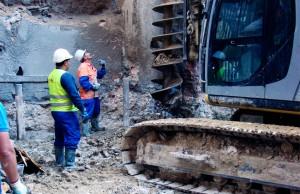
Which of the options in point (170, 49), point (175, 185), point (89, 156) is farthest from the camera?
point (170, 49)

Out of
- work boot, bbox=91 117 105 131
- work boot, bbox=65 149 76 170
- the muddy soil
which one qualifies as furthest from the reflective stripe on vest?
work boot, bbox=91 117 105 131

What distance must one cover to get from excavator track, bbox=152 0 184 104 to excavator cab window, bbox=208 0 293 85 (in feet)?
12.6

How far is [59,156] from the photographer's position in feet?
22.0

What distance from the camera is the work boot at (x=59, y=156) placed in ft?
22.0

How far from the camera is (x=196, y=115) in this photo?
966cm

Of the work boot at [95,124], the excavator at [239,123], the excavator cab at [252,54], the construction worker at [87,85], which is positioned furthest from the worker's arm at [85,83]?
the excavator cab at [252,54]

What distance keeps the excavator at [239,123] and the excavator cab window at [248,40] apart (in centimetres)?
1

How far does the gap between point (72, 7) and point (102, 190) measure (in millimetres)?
6657

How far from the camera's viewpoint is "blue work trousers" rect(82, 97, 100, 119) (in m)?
8.92

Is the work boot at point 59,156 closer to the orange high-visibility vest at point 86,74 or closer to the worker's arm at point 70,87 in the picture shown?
the worker's arm at point 70,87

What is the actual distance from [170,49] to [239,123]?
15.0 feet

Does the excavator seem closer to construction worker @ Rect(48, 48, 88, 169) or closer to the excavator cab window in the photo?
the excavator cab window

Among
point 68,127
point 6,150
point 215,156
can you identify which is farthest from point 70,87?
point 6,150

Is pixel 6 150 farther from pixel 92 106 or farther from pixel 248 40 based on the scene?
pixel 92 106
